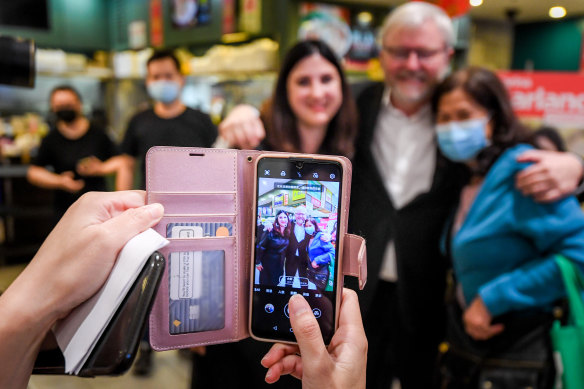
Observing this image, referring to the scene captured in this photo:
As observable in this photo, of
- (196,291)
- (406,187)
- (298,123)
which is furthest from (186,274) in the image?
(406,187)

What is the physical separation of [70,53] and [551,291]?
382 cm

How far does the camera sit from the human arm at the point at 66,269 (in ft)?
1.43

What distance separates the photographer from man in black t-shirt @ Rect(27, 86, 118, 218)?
2.03 ft

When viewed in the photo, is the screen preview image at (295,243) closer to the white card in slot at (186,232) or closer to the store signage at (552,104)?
the white card in slot at (186,232)

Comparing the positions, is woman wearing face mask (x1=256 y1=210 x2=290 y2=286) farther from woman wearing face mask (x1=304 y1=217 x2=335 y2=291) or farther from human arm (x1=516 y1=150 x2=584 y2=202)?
human arm (x1=516 y1=150 x2=584 y2=202)

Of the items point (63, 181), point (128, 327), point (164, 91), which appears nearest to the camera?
point (128, 327)

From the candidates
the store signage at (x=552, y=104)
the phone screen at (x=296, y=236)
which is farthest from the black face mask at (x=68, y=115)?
the store signage at (x=552, y=104)

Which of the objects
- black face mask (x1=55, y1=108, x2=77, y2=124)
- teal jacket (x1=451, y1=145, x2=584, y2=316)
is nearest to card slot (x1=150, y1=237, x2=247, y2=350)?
black face mask (x1=55, y1=108, x2=77, y2=124)

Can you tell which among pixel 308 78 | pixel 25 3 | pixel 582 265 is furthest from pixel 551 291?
pixel 25 3

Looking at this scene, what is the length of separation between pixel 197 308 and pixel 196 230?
8cm

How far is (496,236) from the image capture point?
1.05 metres

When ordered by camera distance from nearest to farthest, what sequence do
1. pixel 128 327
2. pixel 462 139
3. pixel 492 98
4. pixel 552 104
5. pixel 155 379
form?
pixel 128 327 < pixel 462 139 < pixel 492 98 < pixel 155 379 < pixel 552 104

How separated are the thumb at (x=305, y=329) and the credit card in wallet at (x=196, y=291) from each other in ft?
0.25

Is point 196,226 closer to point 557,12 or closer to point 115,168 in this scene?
point 115,168
